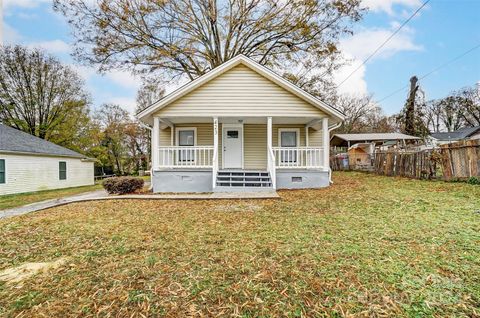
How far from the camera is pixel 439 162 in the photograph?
9.73 m

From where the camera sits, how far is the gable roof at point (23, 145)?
48.4ft

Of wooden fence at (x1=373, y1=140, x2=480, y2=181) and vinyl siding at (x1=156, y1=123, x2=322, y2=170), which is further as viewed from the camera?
vinyl siding at (x1=156, y1=123, x2=322, y2=170)

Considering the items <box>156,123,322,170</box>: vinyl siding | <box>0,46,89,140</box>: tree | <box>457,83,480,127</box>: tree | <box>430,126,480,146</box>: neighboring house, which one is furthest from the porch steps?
<box>457,83,480,127</box>: tree

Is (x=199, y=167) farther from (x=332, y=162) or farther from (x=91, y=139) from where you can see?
(x=91, y=139)

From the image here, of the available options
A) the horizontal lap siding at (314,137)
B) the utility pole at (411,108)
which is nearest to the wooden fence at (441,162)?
the horizontal lap siding at (314,137)

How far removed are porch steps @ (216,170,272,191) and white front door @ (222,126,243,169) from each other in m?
1.45

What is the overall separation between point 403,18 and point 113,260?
13.9m

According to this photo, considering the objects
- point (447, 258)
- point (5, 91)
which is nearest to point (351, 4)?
point (447, 258)

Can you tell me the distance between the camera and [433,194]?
728cm

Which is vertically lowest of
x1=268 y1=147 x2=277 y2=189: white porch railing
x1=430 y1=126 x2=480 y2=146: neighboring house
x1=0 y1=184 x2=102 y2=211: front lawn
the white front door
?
x1=0 y1=184 x2=102 y2=211: front lawn

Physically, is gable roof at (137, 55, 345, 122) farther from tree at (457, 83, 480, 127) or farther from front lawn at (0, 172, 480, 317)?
tree at (457, 83, 480, 127)

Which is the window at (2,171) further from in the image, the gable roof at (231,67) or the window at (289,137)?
the window at (289,137)

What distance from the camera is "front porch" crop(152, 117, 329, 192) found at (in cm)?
966

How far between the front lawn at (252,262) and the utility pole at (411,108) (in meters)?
24.5
